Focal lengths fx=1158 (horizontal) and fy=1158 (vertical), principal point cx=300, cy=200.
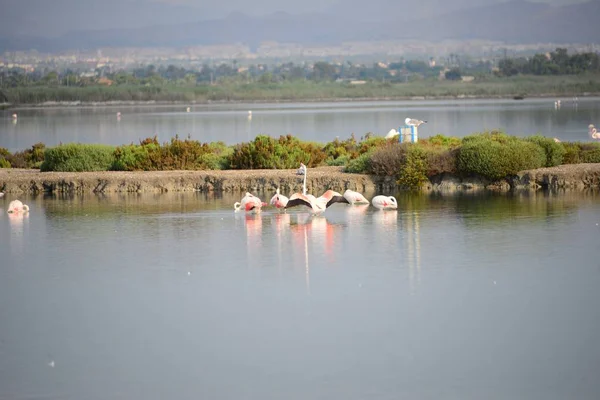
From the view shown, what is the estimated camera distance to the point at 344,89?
514ft

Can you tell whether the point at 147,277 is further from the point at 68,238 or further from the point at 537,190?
the point at 537,190

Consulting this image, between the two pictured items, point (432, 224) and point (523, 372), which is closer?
point (523, 372)

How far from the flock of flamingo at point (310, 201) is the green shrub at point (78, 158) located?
6.38 m

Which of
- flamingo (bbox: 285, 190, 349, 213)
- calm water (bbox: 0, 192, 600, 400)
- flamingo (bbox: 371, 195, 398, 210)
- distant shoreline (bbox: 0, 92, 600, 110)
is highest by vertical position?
distant shoreline (bbox: 0, 92, 600, 110)

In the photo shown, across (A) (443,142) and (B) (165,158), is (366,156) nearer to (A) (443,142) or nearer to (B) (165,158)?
(A) (443,142)

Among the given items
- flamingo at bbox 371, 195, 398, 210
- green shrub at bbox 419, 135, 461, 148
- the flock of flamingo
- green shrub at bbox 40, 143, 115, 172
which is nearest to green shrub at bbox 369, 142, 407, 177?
green shrub at bbox 419, 135, 461, 148

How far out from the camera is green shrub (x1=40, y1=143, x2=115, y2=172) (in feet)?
80.6

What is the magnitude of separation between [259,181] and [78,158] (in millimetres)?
4647

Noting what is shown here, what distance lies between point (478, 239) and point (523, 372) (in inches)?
251

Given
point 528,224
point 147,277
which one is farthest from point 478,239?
point 147,277

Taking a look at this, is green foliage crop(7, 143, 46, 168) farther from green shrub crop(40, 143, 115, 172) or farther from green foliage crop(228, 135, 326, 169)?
green foliage crop(228, 135, 326, 169)

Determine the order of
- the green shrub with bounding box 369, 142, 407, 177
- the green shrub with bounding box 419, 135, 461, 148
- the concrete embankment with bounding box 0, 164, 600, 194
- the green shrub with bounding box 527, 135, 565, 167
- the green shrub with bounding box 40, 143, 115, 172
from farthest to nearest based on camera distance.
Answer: the green shrub with bounding box 40, 143, 115, 172
the green shrub with bounding box 419, 135, 461, 148
the green shrub with bounding box 527, 135, 565, 167
the green shrub with bounding box 369, 142, 407, 177
the concrete embankment with bounding box 0, 164, 600, 194

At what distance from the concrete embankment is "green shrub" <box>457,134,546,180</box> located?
0.20 meters

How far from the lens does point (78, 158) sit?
80.7 ft
